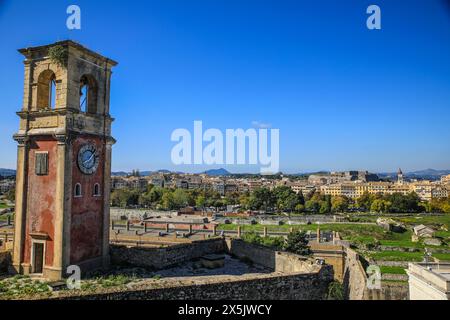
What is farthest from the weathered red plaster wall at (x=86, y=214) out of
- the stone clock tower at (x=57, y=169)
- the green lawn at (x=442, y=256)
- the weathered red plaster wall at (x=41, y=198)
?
the green lawn at (x=442, y=256)

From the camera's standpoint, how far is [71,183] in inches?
576

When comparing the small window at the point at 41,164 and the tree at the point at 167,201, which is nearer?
the small window at the point at 41,164

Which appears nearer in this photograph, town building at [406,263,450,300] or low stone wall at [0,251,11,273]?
town building at [406,263,450,300]

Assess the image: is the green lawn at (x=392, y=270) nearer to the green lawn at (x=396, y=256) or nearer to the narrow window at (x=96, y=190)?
the green lawn at (x=396, y=256)

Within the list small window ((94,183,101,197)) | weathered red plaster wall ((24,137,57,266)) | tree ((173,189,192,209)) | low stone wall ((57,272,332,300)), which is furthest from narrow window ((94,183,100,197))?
tree ((173,189,192,209))

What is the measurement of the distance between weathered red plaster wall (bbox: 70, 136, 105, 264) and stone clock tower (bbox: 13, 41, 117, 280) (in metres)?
0.04

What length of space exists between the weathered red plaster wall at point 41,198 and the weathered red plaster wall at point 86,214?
75cm

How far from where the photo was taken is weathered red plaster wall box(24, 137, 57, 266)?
571 inches

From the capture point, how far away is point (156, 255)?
16172 millimetres

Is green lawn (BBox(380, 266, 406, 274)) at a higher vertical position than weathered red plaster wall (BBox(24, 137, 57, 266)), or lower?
lower

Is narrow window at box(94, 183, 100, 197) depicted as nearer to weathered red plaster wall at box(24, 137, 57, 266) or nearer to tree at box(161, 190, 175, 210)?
weathered red plaster wall at box(24, 137, 57, 266)

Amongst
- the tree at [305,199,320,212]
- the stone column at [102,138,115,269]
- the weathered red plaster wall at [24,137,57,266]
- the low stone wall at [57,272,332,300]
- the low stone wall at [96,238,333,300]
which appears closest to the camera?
the low stone wall at [57,272,332,300]

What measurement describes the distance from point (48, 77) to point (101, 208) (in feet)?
19.6

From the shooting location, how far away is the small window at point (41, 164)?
1473 centimetres
